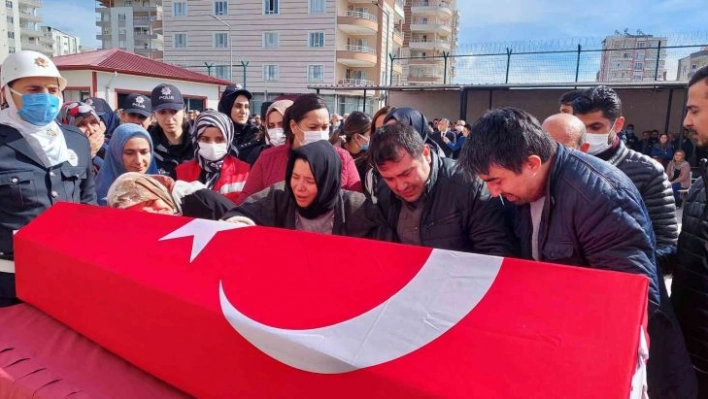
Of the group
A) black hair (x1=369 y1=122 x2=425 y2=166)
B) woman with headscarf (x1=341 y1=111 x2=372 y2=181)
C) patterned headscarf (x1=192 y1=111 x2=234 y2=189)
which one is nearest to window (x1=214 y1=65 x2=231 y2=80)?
woman with headscarf (x1=341 y1=111 x2=372 y2=181)

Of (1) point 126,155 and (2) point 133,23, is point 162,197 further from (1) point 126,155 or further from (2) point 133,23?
(2) point 133,23

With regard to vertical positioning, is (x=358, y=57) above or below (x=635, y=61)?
above

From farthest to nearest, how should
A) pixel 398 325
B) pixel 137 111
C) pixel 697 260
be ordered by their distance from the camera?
1. pixel 137 111
2. pixel 697 260
3. pixel 398 325

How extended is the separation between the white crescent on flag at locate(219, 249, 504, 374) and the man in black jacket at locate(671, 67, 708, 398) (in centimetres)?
92

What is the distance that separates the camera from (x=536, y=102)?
1395 centimetres

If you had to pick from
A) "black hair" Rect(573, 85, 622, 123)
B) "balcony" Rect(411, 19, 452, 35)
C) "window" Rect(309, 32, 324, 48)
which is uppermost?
"balcony" Rect(411, 19, 452, 35)

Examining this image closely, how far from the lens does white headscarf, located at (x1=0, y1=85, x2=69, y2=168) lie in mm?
2244

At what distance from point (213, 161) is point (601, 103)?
2344mm

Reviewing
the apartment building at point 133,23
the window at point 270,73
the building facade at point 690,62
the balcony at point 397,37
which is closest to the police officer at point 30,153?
the building facade at point 690,62

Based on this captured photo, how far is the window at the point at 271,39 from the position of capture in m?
38.5

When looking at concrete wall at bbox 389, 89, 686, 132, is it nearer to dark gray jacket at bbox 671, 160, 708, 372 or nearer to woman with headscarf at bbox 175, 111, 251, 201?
woman with headscarf at bbox 175, 111, 251, 201

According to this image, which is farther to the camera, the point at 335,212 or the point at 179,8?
the point at 179,8

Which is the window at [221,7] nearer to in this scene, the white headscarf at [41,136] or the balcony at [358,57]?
the balcony at [358,57]

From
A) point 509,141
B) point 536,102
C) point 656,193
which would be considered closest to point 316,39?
point 536,102
